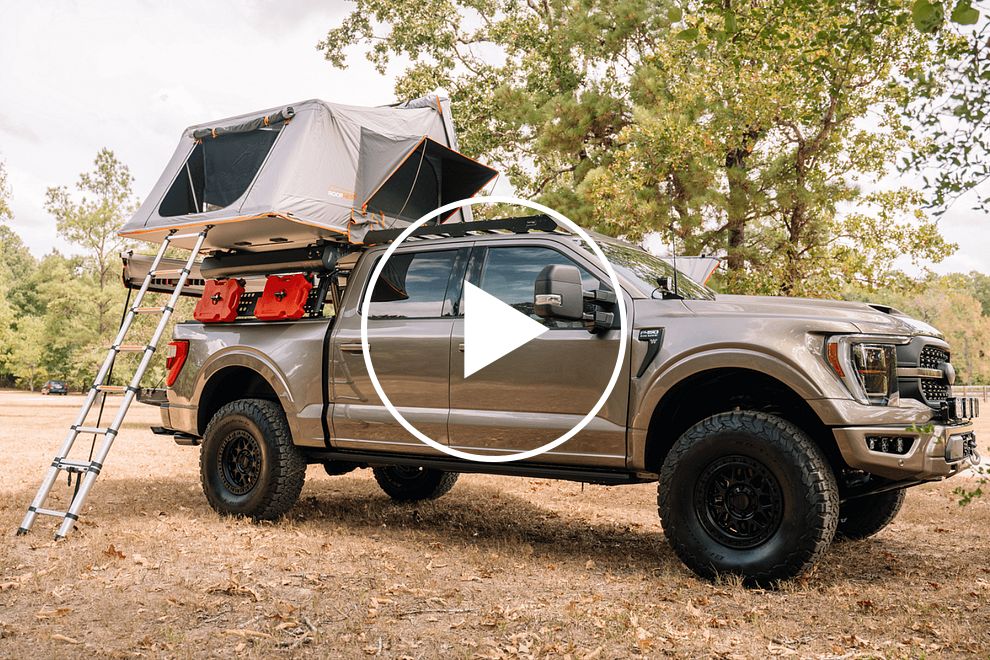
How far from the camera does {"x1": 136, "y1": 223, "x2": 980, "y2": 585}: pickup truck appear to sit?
519cm

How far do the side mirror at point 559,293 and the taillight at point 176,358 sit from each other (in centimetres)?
388

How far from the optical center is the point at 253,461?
294 inches

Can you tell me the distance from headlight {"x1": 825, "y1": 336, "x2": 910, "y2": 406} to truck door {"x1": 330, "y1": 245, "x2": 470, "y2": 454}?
2.60 m

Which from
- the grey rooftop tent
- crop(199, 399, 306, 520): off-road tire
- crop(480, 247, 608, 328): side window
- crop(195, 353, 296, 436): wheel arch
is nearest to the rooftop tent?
the grey rooftop tent

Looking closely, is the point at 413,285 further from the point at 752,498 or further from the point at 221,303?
the point at 752,498

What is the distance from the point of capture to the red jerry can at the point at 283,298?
7.44 metres

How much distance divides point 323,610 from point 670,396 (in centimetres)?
246

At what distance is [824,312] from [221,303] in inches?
199

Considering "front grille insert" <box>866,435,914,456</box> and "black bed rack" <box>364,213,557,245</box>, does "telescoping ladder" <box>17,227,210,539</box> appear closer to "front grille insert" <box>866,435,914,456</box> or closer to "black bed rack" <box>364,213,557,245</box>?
"black bed rack" <box>364,213,557,245</box>

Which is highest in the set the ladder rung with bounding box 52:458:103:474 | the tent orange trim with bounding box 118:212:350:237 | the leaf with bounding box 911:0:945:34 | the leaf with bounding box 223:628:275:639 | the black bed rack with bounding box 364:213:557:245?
the leaf with bounding box 911:0:945:34

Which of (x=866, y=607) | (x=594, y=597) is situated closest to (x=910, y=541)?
(x=866, y=607)

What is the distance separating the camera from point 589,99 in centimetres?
1664

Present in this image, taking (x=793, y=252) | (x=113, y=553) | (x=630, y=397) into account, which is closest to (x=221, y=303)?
(x=113, y=553)

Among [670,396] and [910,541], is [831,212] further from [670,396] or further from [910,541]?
[670,396]
